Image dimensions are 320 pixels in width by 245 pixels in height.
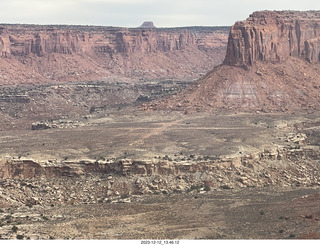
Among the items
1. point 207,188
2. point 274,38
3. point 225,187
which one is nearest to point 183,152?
point 225,187

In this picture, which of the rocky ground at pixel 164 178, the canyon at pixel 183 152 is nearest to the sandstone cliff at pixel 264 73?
the canyon at pixel 183 152

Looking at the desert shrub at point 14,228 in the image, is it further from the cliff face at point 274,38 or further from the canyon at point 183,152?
the cliff face at point 274,38

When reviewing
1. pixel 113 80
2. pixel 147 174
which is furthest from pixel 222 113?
pixel 113 80

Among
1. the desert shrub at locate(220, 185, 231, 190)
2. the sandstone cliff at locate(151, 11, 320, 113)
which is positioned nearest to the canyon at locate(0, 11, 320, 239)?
the desert shrub at locate(220, 185, 231, 190)

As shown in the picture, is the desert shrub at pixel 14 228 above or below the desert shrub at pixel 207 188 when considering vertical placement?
above

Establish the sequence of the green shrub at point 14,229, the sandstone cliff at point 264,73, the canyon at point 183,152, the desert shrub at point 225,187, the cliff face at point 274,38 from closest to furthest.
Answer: the green shrub at point 14,229
the canyon at point 183,152
the desert shrub at point 225,187
the sandstone cliff at point 264,73
the cliff face at point 274,38

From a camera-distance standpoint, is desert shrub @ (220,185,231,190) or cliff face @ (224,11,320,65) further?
cliff face @ (224,11,320,65)

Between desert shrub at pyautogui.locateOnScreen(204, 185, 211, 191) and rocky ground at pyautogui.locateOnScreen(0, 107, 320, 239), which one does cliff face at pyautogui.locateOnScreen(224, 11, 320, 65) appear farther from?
desert shrub at pyautogui.locateOnScreen(204, 185, 211, 191)
